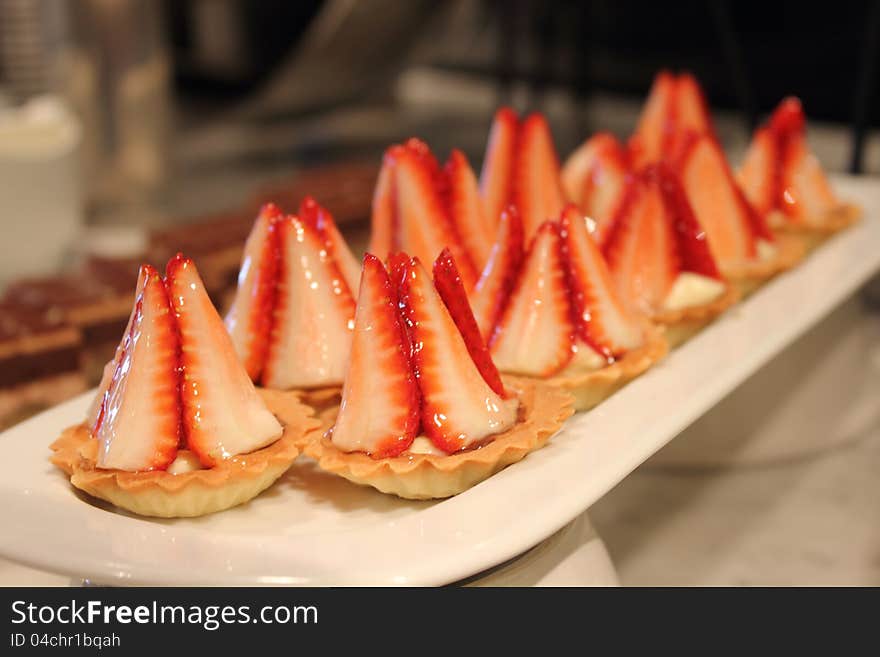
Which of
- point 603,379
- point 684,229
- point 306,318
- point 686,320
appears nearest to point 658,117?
point 684,229

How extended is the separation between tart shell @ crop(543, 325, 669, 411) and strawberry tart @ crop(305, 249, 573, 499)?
0.15m

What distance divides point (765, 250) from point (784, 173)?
13.7 inches

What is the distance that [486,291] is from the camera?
156 cm

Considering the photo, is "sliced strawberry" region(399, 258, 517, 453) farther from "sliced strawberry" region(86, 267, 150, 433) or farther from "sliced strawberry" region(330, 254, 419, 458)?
"sliced strawberry" region(86, 267, 150, 433)

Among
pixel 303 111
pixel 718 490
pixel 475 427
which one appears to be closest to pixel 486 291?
pixel 475 427

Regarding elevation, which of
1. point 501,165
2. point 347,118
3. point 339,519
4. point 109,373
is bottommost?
point 347,118

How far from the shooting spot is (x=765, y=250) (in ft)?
6.73

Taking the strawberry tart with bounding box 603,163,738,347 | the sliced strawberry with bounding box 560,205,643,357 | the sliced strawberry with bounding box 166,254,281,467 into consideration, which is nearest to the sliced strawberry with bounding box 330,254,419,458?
the sliced strawberry with bounding box 166,254,281,467

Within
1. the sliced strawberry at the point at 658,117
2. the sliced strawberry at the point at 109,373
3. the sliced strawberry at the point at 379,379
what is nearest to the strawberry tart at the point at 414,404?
the sliced strawberry at the point at 379,379

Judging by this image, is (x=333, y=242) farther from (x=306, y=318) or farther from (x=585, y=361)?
(x=585, y=361)

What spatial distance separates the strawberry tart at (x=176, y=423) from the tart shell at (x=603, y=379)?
360 mm

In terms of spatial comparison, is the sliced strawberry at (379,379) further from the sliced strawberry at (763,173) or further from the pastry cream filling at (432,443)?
the sliced strawberry at (763,173)
